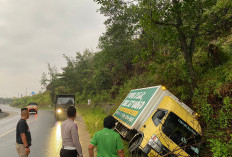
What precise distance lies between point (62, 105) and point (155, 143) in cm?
1355

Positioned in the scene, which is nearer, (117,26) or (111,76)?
(117,26)

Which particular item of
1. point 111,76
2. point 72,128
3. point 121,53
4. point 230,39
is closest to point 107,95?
point 111,76

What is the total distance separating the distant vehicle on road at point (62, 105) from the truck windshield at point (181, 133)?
1295 centimetres

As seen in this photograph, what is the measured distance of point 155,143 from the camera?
5477mm

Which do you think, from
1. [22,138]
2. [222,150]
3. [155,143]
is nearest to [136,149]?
[155,143]

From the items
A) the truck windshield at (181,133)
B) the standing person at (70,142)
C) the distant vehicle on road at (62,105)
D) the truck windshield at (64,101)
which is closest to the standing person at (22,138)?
the standing person at (70,142)

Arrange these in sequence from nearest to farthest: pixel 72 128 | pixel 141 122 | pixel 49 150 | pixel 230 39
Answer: pixel 72 128
pixel 141 122
pixel 49 150
pixel 230 39

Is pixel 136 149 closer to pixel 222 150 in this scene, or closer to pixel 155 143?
pixel 155 143

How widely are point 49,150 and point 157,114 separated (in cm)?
502

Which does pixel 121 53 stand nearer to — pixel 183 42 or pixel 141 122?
pixel 183 42

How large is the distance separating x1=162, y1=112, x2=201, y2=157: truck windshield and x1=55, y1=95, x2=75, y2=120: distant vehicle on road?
1295 centimetres

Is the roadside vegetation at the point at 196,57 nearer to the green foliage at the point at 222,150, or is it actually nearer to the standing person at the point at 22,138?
the green foliage at the point at 222,150

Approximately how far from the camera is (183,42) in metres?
8.84

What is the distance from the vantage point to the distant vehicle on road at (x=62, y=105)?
56.1 ft
